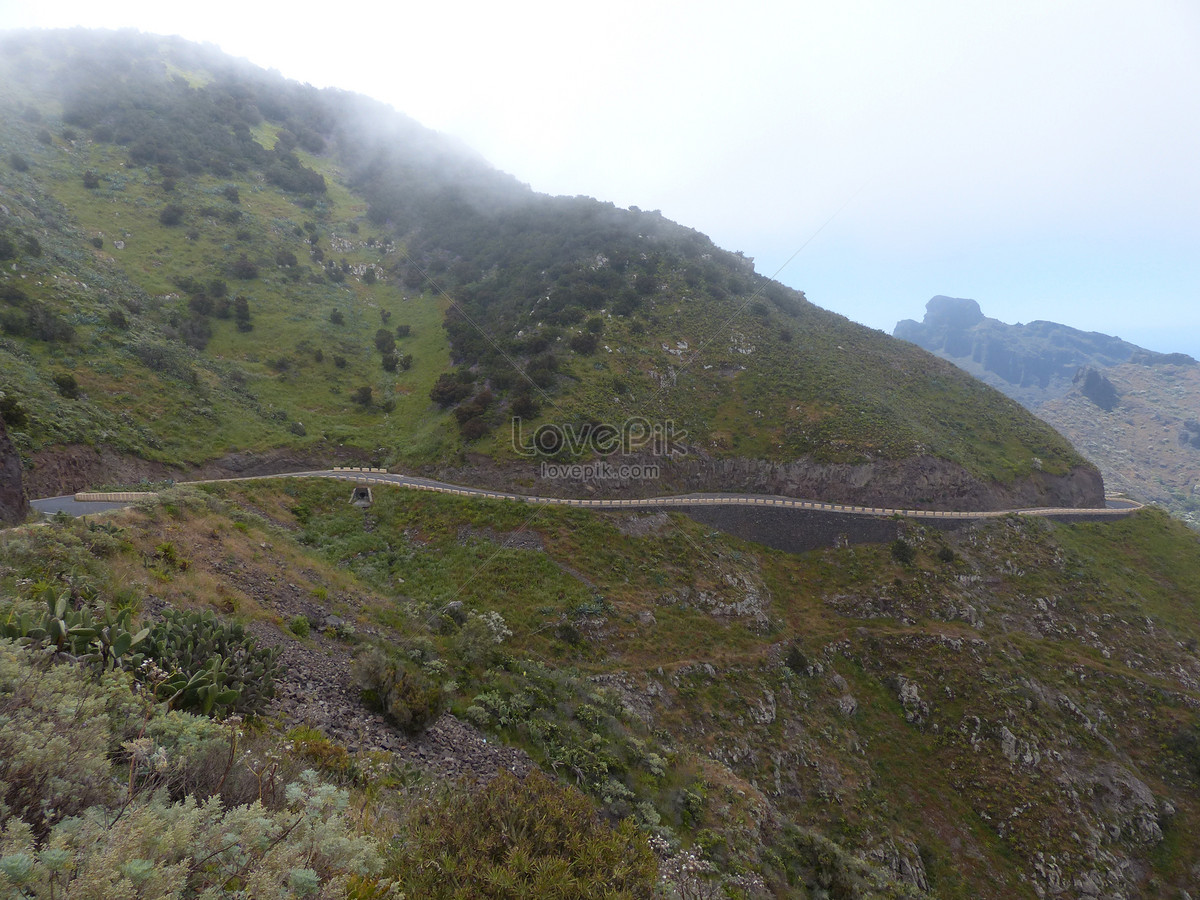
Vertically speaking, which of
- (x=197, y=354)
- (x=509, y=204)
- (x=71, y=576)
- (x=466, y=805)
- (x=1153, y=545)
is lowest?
(x=197, y=354)

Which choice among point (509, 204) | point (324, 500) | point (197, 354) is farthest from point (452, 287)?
point (324, 500)

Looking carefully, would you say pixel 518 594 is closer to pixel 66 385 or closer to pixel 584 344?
pixel 584 344

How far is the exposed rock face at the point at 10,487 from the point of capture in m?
12.2

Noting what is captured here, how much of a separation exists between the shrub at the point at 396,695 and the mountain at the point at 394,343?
69.5ft

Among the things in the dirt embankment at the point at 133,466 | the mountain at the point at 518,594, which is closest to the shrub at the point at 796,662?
the mountain at the point at 518,594

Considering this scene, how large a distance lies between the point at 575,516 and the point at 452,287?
43843 mm

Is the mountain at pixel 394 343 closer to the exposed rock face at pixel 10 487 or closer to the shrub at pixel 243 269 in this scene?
the shrub at pixel 243 269

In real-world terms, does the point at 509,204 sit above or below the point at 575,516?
above

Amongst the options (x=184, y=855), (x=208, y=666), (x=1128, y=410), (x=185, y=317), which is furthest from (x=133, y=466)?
(x=1128, y=410)

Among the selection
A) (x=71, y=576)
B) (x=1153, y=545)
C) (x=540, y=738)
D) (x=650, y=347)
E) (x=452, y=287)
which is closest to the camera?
(x=71, y=576)

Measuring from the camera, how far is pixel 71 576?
8953mm

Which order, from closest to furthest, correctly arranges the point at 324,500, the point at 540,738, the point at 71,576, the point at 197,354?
the point at 71,576 → the point at 540,738 → the point at 324,500 → the point at 197,354

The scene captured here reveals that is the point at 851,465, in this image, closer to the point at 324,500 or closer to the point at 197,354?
the point at 324,500

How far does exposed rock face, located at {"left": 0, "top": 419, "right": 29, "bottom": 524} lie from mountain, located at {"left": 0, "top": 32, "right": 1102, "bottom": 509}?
41.3 feet
